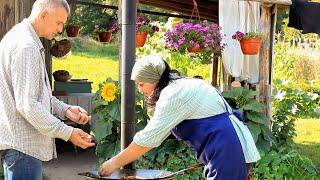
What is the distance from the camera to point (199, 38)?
6441 mm

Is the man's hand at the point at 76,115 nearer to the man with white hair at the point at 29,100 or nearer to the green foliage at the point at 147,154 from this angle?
the man with white hair at the point at 29,100

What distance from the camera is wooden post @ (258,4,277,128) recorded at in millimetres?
7152

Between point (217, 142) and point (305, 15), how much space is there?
206 inches

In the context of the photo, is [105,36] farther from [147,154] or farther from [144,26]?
[147,154]

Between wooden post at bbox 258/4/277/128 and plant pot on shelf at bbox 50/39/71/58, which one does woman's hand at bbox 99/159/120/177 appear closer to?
wooden post at bbox 258/4/277/128

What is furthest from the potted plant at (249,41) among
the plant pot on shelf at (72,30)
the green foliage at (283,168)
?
the plant pot on shelf at (72,30)

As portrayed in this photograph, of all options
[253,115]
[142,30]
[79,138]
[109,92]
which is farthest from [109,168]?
[253,115]

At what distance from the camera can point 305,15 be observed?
26.6 ft

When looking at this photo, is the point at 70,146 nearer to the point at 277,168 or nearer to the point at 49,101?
the point at 277,168

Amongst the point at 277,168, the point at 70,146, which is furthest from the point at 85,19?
the point at 277,168

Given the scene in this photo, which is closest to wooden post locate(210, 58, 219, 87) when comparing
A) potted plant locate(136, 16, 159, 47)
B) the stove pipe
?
potted plant locate(136, 16, 159, 47)

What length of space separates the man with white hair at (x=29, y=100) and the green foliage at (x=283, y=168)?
11.3 feet

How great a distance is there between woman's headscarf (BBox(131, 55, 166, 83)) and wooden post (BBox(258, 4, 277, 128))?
4051 millimetres

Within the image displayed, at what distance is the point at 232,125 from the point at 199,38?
3.12 metres
